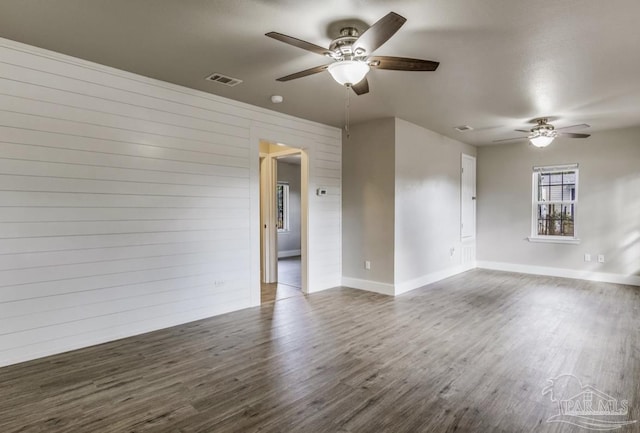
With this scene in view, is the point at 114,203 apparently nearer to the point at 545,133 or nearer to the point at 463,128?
the point at 463,128

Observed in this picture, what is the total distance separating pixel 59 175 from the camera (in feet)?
10.5

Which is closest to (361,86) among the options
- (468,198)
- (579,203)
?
(468,198)

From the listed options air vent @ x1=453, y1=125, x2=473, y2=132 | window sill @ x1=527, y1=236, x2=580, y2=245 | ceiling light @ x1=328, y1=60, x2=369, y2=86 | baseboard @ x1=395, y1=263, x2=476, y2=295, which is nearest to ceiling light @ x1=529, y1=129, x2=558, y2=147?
air vent @ x1=453, y1=125, x2=473, y2=132

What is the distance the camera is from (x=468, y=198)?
7488 millimetres

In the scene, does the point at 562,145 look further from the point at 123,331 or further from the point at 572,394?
the point at 123,331

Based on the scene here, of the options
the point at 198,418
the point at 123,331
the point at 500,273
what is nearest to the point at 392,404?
the point at 198,418

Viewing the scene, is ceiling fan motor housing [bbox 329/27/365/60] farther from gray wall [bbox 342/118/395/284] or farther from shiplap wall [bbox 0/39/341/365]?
gray wall [bbox 342/118/395/284]

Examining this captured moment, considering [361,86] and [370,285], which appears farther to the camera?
[370,285]

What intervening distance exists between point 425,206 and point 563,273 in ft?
10.6

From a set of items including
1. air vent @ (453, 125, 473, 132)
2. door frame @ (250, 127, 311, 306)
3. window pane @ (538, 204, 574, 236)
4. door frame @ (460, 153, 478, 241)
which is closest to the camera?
door frame @ (250, 127, 311, 306)

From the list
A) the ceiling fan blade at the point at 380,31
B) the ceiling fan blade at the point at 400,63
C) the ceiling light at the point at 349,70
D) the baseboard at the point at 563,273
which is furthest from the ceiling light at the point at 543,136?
the ceiling fan blade at the point at 380,31

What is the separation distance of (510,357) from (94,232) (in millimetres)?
4045

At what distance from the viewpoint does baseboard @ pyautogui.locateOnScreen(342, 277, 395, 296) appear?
5.37 meters

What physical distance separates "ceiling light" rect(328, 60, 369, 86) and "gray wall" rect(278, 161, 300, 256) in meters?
7.08
